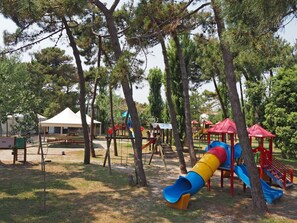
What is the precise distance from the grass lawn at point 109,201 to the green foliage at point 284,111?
11.5 ft

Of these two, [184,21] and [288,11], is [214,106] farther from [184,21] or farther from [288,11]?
[288,11]

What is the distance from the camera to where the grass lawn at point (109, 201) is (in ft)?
21.7

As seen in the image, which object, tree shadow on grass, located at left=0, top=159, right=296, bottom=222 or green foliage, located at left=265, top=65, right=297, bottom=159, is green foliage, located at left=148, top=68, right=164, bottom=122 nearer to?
green foliage, located at left=265, top=65, right=297, bottom=159

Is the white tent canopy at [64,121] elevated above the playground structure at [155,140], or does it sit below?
above

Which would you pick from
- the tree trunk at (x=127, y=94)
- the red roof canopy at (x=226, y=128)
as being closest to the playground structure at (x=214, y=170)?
the red roof canopy at (x=226, y=128)

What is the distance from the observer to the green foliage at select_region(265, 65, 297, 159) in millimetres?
12906

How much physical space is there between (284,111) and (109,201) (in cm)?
929

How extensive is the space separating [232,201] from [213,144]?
76.5 inches

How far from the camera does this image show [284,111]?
1351 centimetres

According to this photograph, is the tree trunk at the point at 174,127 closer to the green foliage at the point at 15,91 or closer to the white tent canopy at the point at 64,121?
the green foliage at the point at 15,91

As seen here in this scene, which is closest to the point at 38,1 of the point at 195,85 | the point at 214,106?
the point at 195,85

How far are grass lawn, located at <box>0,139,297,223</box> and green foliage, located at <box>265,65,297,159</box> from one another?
3.51m

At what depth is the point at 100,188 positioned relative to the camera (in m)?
9.23

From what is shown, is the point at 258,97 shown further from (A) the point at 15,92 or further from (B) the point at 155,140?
(A) the point at 15,92
